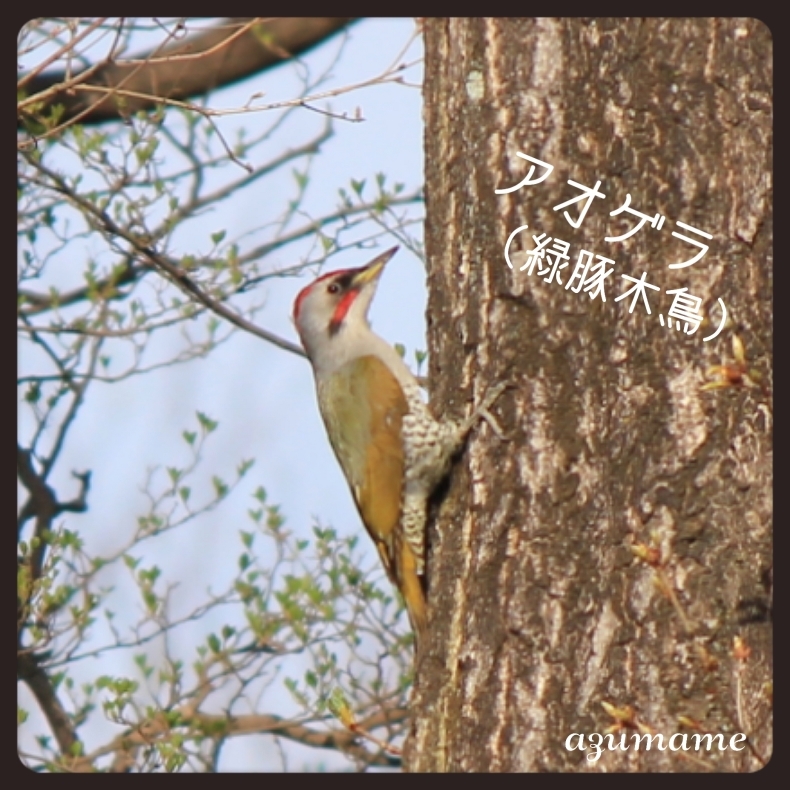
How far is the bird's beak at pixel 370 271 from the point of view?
5348 millimetres

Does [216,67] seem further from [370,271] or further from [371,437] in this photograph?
[371,437]

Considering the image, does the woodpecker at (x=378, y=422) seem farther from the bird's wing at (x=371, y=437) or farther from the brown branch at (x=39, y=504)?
the brown branch at (x=39, y=504)

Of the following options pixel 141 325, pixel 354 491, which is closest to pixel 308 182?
pixel 141 325

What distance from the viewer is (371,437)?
16.2 ft

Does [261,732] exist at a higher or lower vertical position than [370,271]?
lower

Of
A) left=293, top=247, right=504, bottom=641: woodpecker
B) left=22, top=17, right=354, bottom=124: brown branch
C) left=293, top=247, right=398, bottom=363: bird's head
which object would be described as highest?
left=22, top=17, right=354, bottom=124: brown branch

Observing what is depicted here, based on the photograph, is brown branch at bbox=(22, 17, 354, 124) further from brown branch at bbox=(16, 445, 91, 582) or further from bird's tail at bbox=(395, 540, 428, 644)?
bird's tail at bbox=(395, 540, 428, 644)

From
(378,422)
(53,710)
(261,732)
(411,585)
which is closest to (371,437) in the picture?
(378,422)

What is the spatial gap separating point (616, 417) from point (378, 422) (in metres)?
1.59

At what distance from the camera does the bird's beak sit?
17.5 feet

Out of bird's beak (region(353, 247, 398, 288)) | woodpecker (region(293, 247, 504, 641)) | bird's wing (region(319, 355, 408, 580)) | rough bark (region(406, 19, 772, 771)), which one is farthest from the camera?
bird's beak (region(353, 247, 398, 288))

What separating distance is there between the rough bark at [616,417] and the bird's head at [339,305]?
1633 millimetres

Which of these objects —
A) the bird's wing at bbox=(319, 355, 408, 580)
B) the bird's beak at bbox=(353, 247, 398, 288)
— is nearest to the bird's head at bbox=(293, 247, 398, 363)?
the bird's beak at bbox=(353, 247, 398, 288)

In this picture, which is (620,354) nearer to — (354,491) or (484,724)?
(484,724)
